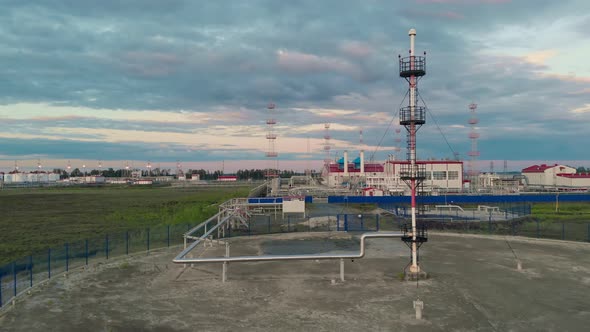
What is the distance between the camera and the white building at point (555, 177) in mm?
107562

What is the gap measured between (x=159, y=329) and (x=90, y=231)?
37476 millimetres

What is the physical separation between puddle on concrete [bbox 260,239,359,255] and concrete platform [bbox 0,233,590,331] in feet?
10.3

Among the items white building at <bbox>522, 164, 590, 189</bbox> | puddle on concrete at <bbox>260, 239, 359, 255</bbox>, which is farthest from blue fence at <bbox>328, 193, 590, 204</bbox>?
white building at <bbox>522, 164, 590, 189</bbox>

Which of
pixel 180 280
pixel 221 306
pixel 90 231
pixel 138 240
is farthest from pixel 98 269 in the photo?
pixel 90 231

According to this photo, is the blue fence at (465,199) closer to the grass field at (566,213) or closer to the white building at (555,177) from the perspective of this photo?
the grass field at (566,213)

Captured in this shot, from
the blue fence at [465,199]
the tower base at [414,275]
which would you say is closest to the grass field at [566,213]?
the blue fence at [465,199]

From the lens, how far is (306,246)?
1149 inches

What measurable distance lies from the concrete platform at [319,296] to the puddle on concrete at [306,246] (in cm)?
314

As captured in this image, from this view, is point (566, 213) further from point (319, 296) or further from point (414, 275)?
point (319, 296)

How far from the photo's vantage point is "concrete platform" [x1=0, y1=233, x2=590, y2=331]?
1435 centimetres

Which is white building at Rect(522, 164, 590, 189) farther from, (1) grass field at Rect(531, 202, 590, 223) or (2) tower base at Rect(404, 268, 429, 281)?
(2) tower base at Rect(404, 268, 429, 281)

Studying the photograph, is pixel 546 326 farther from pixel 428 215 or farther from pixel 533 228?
pixel 428 215

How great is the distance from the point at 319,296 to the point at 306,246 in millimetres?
11754

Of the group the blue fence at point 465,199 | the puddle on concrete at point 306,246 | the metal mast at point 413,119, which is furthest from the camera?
the blue fence at point 465,199
